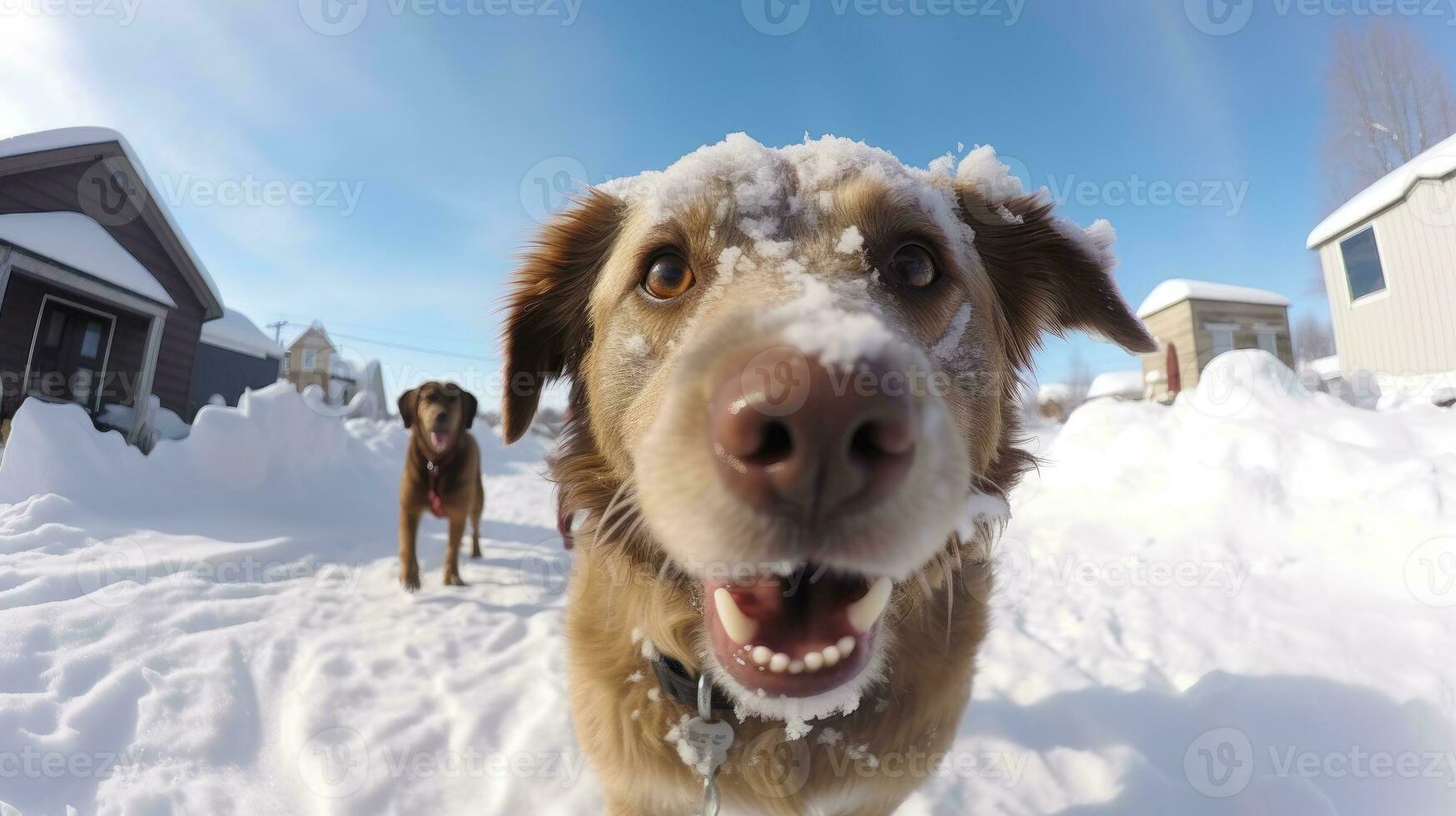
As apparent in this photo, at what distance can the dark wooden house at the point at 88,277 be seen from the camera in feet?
30.3

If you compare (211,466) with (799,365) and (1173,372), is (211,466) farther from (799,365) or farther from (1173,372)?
(1173,372)

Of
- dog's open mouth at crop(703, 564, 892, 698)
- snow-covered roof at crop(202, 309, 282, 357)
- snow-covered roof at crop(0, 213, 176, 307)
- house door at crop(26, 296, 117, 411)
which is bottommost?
dog's open mouth at crop(703, 564, 892, 698)

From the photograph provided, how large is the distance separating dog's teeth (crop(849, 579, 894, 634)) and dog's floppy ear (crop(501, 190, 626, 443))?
1.59 meters

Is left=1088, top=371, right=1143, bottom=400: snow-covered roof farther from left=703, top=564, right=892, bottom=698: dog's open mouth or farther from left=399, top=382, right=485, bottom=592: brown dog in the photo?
left=703, top=564, right=892, bottom=698: dog's open mouth

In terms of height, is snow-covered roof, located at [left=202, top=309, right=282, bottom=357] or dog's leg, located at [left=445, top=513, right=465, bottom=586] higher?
snow-covered roof, located at [left=202, top=309, right=282, bottom=357]

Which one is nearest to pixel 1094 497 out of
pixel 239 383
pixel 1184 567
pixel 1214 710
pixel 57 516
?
pixel 1184 567

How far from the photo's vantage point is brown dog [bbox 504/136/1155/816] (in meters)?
1.08

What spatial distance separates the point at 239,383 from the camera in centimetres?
1889

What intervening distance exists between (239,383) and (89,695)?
2113 centimetres

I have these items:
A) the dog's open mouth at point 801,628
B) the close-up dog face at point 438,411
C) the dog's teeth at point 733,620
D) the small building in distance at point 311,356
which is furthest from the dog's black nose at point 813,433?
the small building in distance at point 311,356

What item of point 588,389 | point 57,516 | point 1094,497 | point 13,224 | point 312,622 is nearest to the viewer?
point 588,389

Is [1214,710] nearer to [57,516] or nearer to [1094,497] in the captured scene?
[1094,497]

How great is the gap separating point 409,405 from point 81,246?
9.23m

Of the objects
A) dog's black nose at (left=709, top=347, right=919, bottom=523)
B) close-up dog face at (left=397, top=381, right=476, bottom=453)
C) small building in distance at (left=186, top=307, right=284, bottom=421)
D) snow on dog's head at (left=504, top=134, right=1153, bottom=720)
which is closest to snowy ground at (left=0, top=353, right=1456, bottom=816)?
close-up dog face at (left=397, top=381, right=476, bottom=453)
